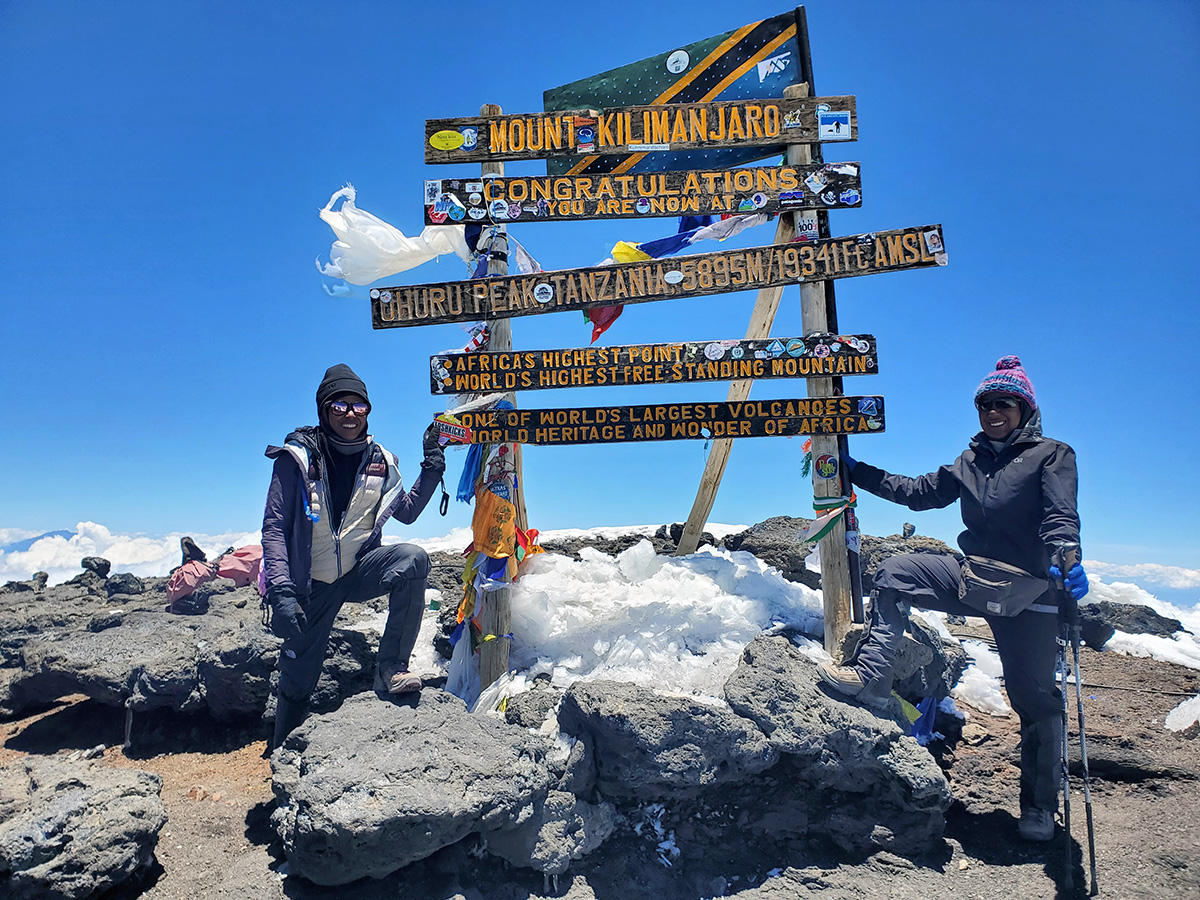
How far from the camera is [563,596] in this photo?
5.43 metres

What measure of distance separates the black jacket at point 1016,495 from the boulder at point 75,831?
5.15 meters

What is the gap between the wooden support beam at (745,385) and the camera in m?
5.41

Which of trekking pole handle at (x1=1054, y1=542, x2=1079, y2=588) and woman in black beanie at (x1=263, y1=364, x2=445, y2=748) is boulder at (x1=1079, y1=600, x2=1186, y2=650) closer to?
trekking pole handle at (x1=1054, y1=542, x2=1079, y2=588)

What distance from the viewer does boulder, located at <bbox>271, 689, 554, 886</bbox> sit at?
3236 mm

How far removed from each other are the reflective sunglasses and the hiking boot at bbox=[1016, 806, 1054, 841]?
255 centimetres

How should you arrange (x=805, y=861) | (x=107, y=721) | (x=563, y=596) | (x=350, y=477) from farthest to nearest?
(x=107, y=721)
(x=563, y=596)
(x=350, y=477)
(x=805, y=861)

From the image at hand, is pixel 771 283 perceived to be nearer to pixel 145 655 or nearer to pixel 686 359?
pixel 686 359

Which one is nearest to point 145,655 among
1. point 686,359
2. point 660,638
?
point 660,638

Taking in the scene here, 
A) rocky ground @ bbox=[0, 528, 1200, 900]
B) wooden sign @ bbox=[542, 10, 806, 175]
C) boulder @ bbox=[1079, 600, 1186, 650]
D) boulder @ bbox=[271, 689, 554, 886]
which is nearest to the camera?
boulder @ bbox=[271, 689, 554, 886]

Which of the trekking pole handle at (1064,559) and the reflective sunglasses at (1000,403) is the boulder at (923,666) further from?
the reflective sunglasses at (1000,403)

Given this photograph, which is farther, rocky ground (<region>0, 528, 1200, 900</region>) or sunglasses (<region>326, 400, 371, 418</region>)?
sunglasses (<region>326, 400, 371, 418</region>)

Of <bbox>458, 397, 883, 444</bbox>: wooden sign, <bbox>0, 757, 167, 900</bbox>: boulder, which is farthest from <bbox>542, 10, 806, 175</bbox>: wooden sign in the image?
<bbox>0, 757, 167, 900</bbox>: boulder

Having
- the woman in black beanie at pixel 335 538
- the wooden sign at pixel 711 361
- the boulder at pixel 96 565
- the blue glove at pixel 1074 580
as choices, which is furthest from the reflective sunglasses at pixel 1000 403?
the boulder at pixel 96 565

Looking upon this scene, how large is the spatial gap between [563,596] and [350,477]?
6.25 ft
